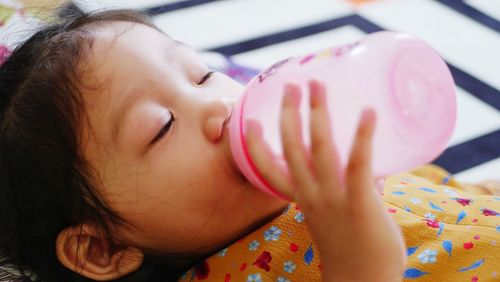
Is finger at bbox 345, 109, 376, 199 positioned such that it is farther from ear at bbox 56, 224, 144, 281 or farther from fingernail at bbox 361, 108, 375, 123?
ear at bbox 56, 224, 144, 281

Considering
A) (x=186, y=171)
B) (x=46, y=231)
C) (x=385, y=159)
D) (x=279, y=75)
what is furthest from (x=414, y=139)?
(x=46, y=231)

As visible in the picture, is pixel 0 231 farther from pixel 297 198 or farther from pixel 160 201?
pixel 297 198

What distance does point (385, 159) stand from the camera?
640 mm

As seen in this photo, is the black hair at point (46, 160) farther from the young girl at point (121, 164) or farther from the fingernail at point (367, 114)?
the fingernail at point (367, 114)

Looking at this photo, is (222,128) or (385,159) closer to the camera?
(385,159)

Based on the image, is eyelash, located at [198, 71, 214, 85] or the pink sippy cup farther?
eyelash, located at [198, 71, 214, 85]

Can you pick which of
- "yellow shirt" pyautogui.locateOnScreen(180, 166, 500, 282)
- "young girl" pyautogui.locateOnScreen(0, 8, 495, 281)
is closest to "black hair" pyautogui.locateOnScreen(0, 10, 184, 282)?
"young girl" pyautogui.locateOnScreen(0, 8, 495, 281)

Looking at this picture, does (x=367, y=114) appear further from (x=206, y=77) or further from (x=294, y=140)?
(x=206, y=77)

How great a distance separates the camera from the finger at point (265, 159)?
25.9 inches

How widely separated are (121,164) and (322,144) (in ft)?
0.89

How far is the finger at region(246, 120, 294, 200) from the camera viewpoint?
657mm

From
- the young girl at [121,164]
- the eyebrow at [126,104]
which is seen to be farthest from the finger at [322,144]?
the eyebrow at [126,104]

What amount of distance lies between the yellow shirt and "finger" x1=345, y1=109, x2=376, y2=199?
242mm

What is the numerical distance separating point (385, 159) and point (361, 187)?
6 cm
